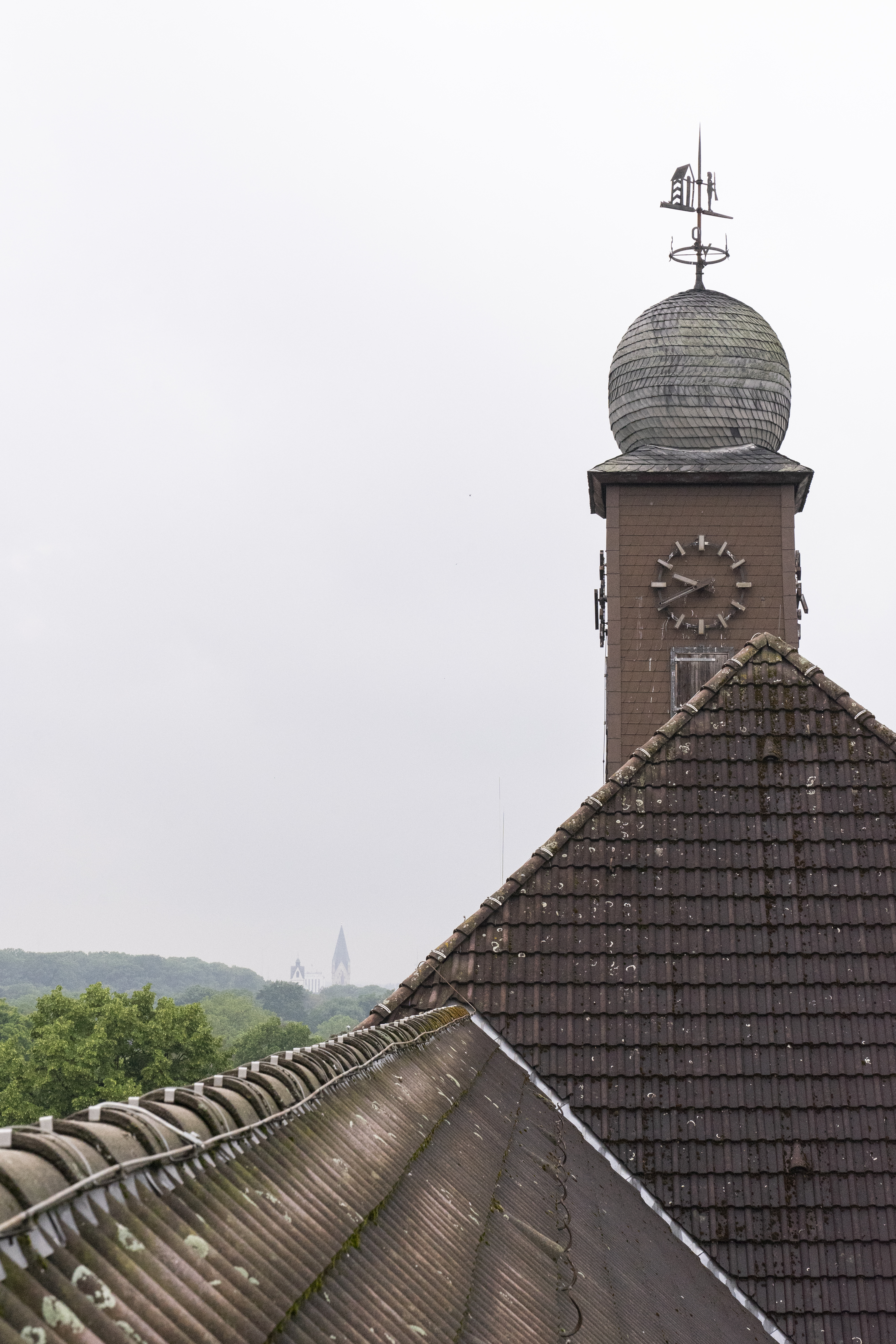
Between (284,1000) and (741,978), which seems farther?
(284,1000)

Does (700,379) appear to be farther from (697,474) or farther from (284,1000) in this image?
(284,1000)

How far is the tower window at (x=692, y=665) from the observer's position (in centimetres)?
2102

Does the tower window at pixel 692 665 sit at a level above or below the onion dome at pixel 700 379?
below

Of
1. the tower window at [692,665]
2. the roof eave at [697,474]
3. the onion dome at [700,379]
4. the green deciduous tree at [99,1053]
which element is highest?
the onion dome at [700,379]

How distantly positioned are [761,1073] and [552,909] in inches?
59.9

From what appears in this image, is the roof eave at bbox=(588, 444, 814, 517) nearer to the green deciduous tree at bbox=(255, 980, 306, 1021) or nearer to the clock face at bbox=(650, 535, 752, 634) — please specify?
the clock face at bbox=(650, 535, 752, 634)

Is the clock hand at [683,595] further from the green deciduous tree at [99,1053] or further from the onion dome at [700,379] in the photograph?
the green deciduous tree at [99,1053]

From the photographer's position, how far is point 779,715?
9.04 m

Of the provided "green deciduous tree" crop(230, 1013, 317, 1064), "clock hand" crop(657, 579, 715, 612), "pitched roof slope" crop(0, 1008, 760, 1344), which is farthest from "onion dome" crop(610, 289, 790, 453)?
"green deciduous tree" crop(230, 1013, 317, 1064)

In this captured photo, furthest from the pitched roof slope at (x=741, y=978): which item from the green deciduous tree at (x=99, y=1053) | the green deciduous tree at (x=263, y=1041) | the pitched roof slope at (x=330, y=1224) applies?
the green deciduous tree at (x=263, y=1041)

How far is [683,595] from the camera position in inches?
845

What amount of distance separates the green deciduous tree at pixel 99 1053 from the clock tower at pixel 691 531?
16.2 meters

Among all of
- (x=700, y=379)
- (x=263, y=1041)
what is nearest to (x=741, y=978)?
(x=700, y=379)

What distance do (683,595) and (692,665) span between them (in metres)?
1.13
